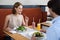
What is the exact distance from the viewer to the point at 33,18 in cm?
401

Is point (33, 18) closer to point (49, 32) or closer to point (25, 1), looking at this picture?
point (25, 1)

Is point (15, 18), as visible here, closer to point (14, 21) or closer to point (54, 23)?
point (14, 21)

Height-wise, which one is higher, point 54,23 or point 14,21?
point 54,23

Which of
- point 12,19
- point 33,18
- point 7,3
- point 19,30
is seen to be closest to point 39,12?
point 33,18

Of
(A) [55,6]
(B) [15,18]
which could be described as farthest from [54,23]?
(B) [15,18]

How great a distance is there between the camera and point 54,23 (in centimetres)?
103

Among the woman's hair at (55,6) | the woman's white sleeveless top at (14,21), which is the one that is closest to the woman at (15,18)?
the woman's white sleeveless top at (14,21)

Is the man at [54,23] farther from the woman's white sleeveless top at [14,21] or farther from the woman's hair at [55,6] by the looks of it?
the woman's white sleeveless top at [14,21]

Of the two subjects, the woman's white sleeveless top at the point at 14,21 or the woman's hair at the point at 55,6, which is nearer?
the woman's hair at the point at 55,6

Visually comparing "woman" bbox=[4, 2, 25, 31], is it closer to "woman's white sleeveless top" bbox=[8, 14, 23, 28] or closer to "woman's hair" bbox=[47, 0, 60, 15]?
"woman's white sleeveless top" bbox=[8, 14, 23, 28]

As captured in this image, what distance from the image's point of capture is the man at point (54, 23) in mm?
988

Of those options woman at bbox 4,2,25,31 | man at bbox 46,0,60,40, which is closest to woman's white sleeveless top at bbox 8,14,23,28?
woman at bbox 4,2,25,31

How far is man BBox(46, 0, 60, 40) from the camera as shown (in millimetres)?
988

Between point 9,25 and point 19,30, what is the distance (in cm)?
55
